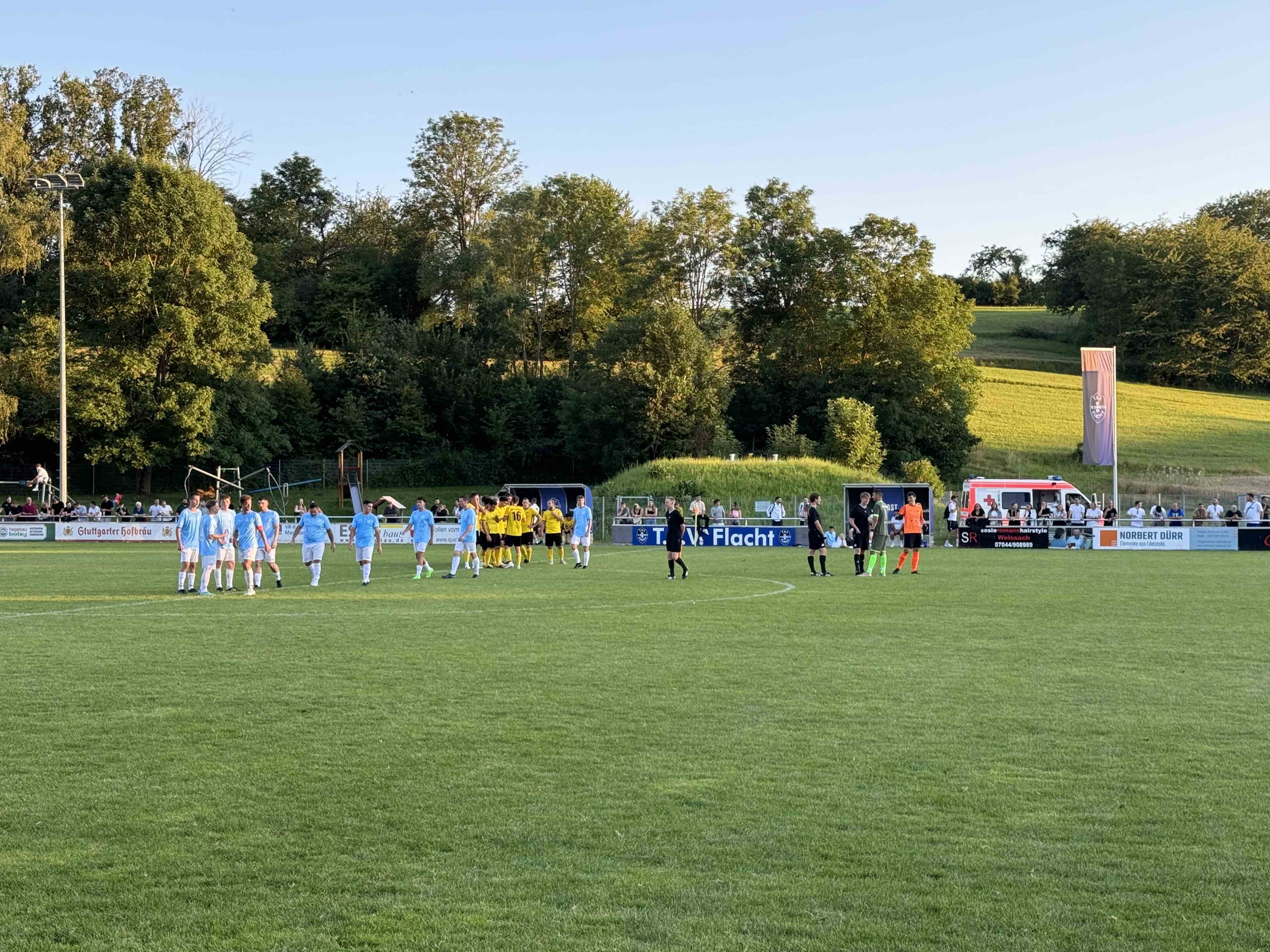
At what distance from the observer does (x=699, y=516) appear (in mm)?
44125

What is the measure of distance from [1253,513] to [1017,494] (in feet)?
25.9

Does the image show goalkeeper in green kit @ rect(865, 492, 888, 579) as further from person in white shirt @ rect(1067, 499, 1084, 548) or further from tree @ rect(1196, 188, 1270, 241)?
tree @ rect(1196, 188, 1270, 241)

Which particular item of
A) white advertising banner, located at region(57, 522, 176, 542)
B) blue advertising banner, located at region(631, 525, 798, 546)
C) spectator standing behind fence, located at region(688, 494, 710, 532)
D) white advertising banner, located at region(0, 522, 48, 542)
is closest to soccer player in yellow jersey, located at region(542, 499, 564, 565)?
spectator standing behind fence, located at region(688, 494, 710, 532)

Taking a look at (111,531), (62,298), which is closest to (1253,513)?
(111,531)

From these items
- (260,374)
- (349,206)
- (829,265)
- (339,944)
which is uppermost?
(349,206)

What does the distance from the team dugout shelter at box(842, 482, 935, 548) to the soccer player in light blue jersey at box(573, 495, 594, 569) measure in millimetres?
14517

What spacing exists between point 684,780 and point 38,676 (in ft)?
23.2

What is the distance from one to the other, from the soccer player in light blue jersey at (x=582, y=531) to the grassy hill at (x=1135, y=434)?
1509 inches

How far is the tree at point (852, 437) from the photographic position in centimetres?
5900

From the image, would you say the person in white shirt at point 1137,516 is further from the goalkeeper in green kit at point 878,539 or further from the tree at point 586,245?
the tree at point 586,245

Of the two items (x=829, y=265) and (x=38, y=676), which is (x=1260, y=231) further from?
(x=38, y=676)

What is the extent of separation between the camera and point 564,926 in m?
5.12


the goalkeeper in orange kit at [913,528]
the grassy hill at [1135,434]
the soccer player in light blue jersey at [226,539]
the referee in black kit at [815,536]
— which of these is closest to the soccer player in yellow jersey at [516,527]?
the referee in black kit at [815,536]

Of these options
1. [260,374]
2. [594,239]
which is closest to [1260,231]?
[594,239]
